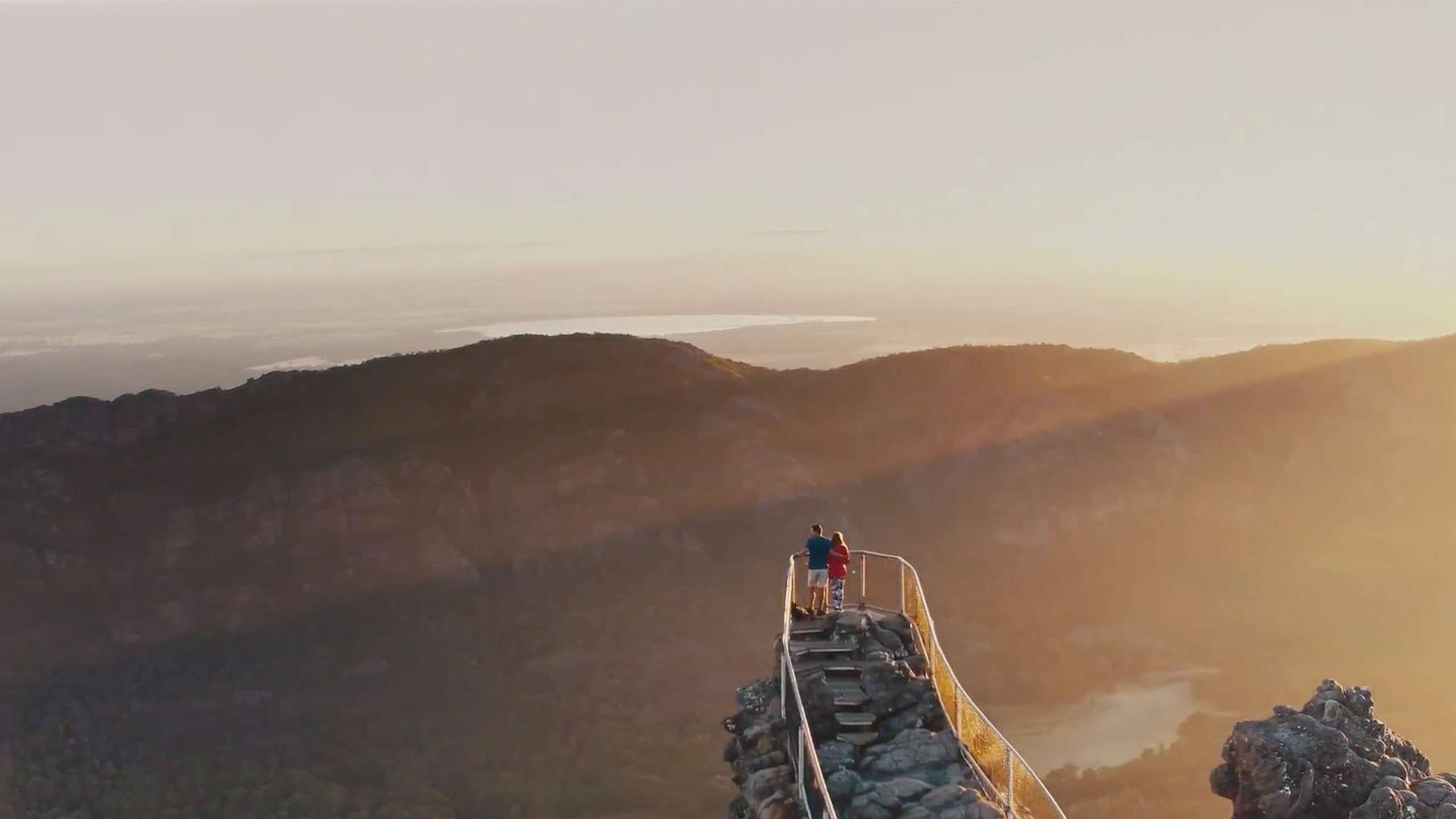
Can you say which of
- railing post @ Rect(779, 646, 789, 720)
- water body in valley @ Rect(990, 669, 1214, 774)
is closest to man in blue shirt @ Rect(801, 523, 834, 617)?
railing post @ Rect(779, 646, 789, 720)

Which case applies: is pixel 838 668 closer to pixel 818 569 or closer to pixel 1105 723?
pixel 818 569

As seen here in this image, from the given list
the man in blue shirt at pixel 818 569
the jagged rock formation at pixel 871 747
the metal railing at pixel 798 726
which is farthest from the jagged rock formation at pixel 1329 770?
the metal railing at pixel 798 726

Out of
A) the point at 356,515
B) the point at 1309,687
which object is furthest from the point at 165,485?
the point at 1309,687

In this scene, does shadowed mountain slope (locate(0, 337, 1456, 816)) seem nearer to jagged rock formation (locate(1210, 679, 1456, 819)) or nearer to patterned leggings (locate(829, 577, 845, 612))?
jagged rock formation (locate(1210, 679, 1456, 819))

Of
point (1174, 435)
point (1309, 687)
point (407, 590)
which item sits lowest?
point (1309, 687)

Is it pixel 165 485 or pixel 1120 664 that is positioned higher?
pixel 165 485

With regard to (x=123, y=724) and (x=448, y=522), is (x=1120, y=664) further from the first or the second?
(x=123, y=724)
